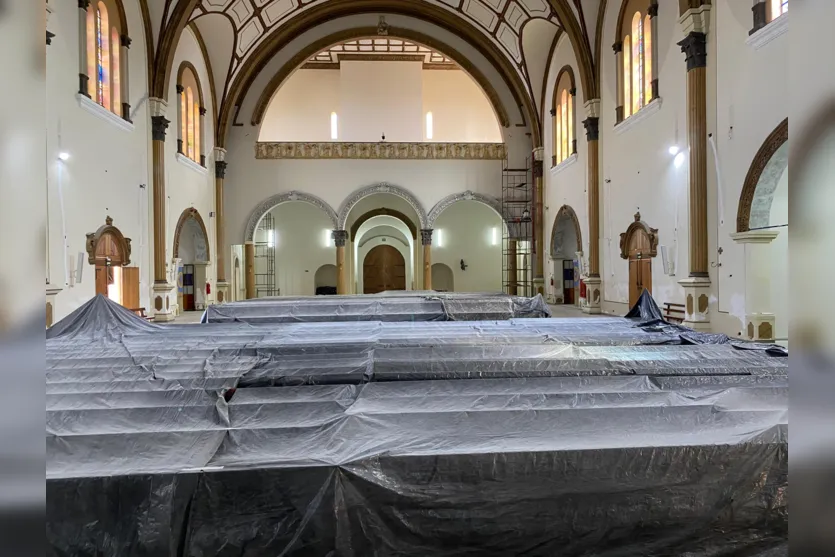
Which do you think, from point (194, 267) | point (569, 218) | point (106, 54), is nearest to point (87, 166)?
point (106, 54)

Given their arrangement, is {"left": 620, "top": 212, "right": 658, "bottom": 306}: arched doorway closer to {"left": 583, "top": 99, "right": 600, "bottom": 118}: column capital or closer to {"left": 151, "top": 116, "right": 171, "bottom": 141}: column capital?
{"left": 583, "top": 99, "right": 600, "bottom": 118}: column capital

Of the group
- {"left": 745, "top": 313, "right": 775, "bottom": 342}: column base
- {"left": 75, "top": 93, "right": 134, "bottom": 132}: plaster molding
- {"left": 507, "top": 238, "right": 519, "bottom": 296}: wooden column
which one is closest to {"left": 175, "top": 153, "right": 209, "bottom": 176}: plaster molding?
{"left": 75, "top": 93, "right": 134, "bottom": 132}: plaster molding

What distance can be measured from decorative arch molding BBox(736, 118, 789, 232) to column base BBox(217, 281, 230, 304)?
16.9 metres

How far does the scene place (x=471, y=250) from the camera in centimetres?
2581

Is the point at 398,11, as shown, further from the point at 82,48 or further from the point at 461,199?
the point at 82,48

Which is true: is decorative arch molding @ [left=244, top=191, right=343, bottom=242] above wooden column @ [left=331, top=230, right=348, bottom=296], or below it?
above

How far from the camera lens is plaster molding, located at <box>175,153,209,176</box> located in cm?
1673

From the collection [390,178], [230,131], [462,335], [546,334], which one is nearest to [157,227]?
[230,131]

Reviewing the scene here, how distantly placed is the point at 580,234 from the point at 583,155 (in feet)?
8.42

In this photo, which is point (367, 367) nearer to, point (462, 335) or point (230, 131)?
point (462, 335)

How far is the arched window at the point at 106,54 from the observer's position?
11992 millimetres

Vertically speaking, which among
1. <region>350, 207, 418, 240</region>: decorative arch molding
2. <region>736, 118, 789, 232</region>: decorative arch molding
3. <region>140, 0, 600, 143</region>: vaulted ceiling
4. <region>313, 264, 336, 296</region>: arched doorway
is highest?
<region>140, 0, 600, 143</region>: vaulted ceiling

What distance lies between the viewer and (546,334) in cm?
823

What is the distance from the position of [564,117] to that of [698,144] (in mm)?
8984
